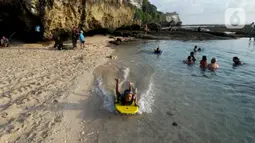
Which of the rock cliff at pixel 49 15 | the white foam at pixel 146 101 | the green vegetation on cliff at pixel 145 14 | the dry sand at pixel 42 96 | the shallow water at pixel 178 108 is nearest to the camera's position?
the dry sand at pixel 42 96

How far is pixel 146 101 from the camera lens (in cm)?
1022

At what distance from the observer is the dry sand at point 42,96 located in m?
6.95

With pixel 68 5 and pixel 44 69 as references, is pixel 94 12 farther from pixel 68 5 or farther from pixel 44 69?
pixel 44 69

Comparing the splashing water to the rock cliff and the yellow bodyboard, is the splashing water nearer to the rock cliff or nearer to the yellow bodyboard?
the yellow bodyboard

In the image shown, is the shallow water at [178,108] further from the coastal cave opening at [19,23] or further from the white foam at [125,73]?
the coastal cave opening at [19,23]

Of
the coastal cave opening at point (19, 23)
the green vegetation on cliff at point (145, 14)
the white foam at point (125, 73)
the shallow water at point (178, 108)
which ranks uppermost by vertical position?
the green vegetation on cliff at point (145, 14)

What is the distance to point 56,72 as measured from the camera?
13.1 meters

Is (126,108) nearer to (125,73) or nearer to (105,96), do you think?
(105,96)

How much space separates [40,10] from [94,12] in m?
8.85

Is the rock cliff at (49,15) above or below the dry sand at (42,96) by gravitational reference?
above

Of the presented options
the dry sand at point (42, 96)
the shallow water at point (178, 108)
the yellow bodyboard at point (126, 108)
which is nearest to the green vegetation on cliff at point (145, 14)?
the shallow water at point (178, 108)

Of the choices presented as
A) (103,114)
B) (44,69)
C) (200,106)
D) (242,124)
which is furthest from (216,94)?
(44,69)

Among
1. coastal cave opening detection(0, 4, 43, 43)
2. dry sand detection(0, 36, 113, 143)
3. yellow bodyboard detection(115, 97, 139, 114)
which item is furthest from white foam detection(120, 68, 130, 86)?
coastal cave opening detection(0, 4, 43, 43)

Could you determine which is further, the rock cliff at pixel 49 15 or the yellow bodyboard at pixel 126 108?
the rock cliff at pixel 49 15
